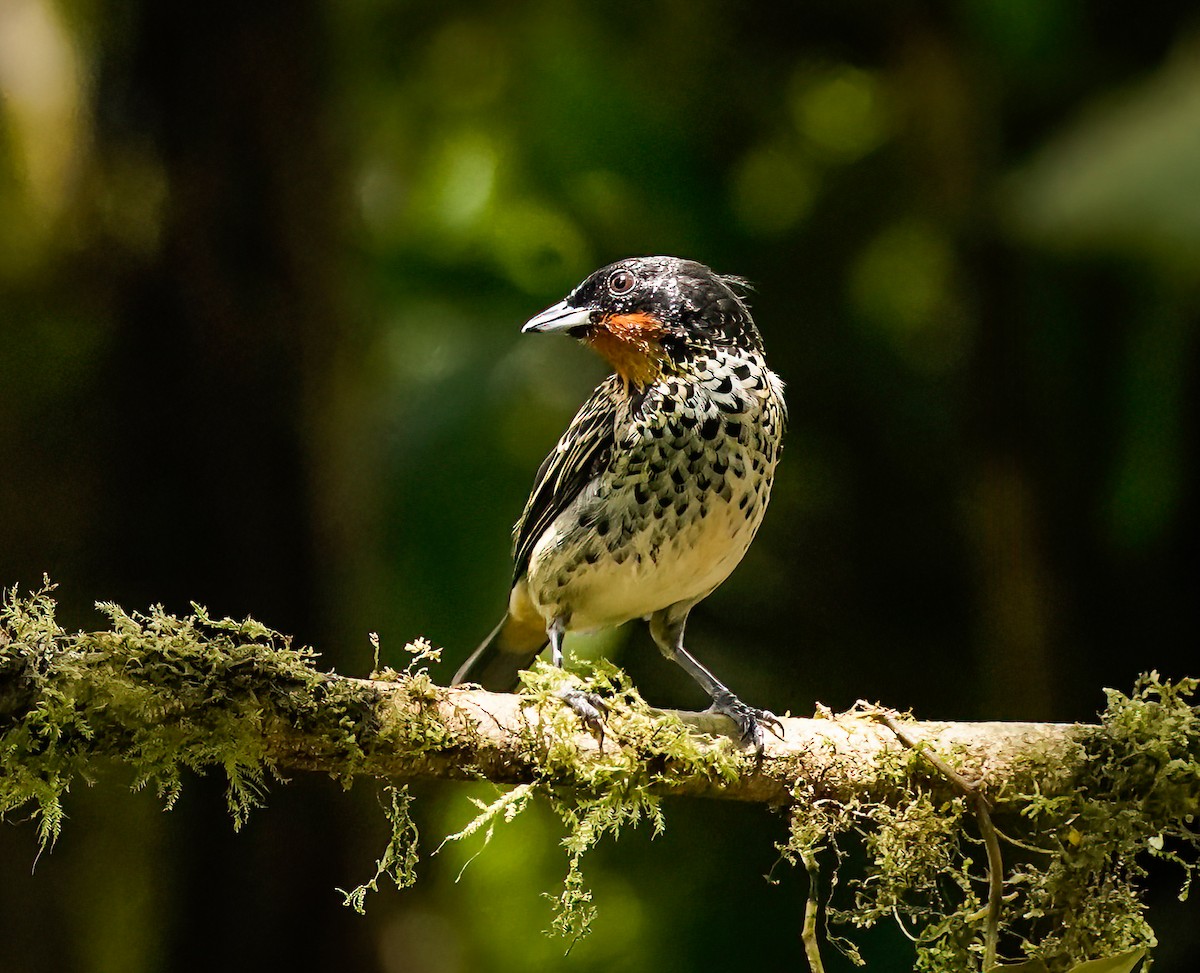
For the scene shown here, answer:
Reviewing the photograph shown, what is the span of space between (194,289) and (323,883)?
6.30 ft

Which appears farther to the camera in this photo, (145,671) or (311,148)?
(311,148)

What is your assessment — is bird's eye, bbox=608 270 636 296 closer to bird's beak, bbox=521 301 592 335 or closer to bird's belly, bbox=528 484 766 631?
bird's beak, bbox=521 301 592 335

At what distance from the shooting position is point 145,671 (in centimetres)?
221

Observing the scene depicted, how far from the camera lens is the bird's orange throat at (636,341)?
3.42 m

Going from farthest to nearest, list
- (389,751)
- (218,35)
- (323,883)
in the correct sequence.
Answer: (218,35)
(323,883)
(389,751)

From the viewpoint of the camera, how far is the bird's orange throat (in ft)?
11.2

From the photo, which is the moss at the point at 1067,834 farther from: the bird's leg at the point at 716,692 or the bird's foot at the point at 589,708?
the bird's foot at the point at 589,708

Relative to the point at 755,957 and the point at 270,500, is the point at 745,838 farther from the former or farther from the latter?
the point at 270,500

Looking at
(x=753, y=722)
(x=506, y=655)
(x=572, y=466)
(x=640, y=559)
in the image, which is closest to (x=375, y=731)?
(x=753, y=722)

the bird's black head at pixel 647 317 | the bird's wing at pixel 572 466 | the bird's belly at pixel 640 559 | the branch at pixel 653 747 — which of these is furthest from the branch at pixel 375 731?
the bird's black head at pixel 647 317

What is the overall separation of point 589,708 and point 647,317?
3.50ft

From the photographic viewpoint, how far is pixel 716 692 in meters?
3.41

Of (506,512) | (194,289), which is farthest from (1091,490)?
(194,289)

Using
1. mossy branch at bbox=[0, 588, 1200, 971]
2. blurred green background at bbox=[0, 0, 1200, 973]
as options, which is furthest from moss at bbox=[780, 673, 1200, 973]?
blurred green background at bbox=[0, 0, 1200, 973]
